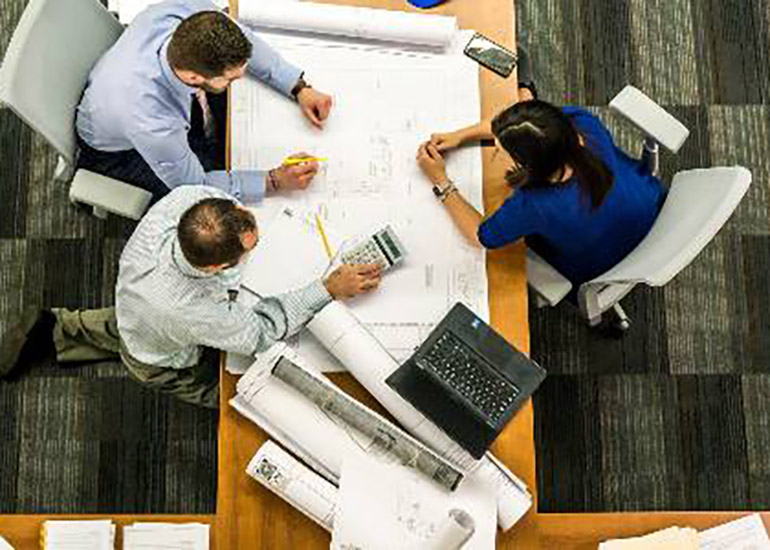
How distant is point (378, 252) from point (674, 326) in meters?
1.29

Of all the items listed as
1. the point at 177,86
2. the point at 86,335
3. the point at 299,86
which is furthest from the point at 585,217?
the point at 86,335

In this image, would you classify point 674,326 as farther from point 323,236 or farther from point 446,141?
point 323,236

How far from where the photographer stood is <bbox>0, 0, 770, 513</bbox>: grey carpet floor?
2793 mm

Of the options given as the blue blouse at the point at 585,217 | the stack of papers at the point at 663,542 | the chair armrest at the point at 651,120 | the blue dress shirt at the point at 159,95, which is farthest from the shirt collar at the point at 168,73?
the stack of papers at the point at 663,542

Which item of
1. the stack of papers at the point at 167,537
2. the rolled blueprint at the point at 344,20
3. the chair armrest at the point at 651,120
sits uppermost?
the rolled blueprint at the point at 344,20

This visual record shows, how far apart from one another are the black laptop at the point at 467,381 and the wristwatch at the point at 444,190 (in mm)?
315

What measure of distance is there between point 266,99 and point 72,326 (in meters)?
0.94

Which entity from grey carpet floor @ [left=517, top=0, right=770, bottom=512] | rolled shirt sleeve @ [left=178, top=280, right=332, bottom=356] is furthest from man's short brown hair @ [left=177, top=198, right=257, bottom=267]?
grey carpet floor @ [left=517, top=0, right=770, bottom=512]

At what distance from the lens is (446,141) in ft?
7.00

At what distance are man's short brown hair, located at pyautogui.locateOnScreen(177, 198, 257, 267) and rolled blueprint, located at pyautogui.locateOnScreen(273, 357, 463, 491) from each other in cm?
25

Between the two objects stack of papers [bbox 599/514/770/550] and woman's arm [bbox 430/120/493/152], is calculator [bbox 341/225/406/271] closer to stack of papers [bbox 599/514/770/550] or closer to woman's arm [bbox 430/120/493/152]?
woman's arm [bbox 430/120/493/152]

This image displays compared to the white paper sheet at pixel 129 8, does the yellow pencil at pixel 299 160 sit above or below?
below

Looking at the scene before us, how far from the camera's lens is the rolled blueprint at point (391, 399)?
1.92 m

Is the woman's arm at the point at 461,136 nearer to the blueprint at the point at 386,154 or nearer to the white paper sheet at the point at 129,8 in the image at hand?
the blueprint at the point at 386,154
